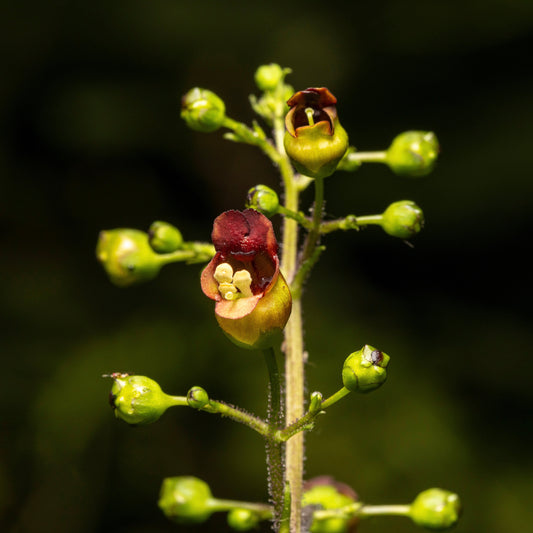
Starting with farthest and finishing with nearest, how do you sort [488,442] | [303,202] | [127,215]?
[127,215] < [303,202] < [488,442]

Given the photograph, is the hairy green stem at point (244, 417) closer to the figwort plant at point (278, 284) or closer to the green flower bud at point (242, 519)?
the figwort plant at point (278, 284)

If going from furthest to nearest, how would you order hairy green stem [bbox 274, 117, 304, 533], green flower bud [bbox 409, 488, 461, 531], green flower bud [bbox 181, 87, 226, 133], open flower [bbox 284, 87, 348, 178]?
1. green flower bud [bbox 181, 87, 226, 133]
2. green flower bud [bbox 409, 488, 461, 531]
3. hairy green stem [bbox 274, 117, 304, 533]
4. open flower [bbox 284, 87, 348, 178]

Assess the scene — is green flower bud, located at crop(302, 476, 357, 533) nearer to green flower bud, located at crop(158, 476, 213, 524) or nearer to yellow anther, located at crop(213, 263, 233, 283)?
green flower bud, located at crop(158, 476, 213, 524)

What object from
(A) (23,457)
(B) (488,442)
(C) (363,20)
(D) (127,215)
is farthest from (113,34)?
(B) (488,442)

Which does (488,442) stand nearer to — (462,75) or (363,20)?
(462,75)

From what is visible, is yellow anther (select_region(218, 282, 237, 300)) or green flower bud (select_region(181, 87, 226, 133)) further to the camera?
green flower bud (select_region(181, 87, 226, 133))

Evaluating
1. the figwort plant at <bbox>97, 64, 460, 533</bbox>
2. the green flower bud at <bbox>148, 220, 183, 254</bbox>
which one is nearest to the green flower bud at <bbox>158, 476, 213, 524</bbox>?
the figwort plant at <bbox>97, 64, 460, 533</bbox>

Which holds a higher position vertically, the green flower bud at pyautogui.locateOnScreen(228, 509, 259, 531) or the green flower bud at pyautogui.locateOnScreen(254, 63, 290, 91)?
the green flower bud at pyautogui.locateOnScreen(254, 63, 290, 91)

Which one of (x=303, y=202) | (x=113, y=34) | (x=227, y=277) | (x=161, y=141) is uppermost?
(x=113, y=34)
